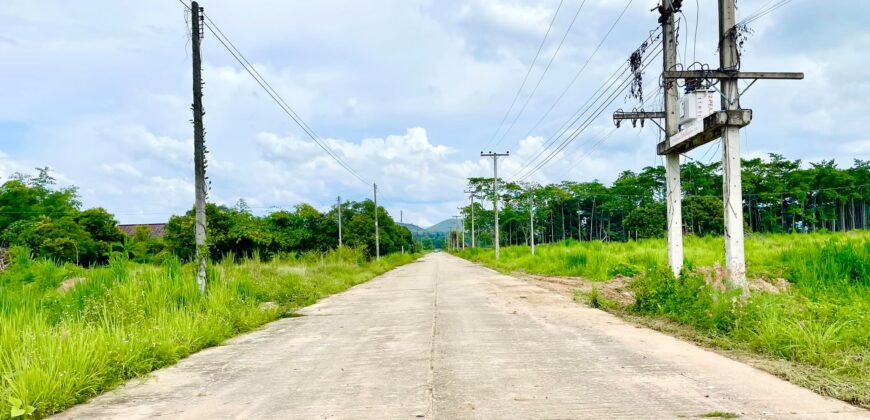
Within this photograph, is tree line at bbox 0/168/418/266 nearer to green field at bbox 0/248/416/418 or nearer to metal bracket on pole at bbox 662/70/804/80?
green field at bbox 0/248/416/418

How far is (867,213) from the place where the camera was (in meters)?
68.5

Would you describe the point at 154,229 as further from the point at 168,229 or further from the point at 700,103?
the point at 700,103

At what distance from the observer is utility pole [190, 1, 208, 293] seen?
1025 cm

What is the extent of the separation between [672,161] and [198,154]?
944 centimetres

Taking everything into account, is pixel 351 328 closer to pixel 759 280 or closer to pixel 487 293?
pixel 487 293

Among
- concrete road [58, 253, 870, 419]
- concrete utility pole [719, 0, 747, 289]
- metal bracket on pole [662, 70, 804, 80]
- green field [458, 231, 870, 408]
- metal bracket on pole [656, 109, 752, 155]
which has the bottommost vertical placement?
concrete road [58, 253, 870, 419]

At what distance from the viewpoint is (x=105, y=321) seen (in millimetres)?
6770

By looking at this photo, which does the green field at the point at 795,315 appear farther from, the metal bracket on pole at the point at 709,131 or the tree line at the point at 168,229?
the tree line at the point at 168,229

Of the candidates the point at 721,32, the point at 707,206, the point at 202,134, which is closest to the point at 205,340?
the point at 202,134

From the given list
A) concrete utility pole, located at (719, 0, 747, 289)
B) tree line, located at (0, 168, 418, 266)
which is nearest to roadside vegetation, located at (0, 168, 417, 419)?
concrete utility pole, located at (719, 0, 747, 289)

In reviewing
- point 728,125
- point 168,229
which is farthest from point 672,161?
point 168,229

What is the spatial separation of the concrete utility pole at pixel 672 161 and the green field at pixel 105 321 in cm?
801

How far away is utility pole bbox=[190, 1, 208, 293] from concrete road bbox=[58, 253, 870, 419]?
2.32 m

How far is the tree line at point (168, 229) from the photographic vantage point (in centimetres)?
3155
